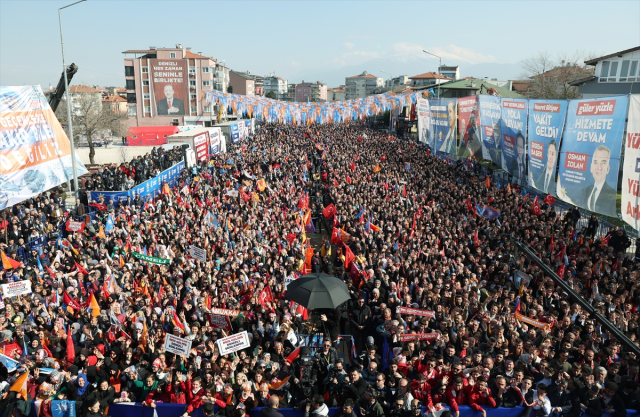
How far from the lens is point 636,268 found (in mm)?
10195

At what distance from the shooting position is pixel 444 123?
2362 centimetres

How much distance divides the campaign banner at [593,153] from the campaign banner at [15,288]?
40.9ft

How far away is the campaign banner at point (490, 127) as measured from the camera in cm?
1689

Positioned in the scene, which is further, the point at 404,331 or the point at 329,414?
the point at 404,331

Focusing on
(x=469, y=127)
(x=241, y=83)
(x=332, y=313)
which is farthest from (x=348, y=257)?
(x=241, y=83)

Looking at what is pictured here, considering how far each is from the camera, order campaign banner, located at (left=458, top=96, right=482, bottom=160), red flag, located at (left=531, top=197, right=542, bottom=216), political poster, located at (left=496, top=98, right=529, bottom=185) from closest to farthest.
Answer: red flag, located at (left=531, top=197, right=542, bottom=216), political poster, located at (left=496, top=98, right=529, bottom=185), campaign banner, located at (left=458, top=96, right=482, bottom=160)

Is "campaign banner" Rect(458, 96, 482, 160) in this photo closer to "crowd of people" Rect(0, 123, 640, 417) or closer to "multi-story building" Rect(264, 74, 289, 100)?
"crowd of people" Rect(0, 123, 640, 417)

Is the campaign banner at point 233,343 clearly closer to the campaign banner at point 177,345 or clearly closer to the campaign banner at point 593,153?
the campaign banner at point 177,345

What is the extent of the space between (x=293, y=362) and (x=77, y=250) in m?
7.52

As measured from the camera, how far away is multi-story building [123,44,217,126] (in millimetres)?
68438

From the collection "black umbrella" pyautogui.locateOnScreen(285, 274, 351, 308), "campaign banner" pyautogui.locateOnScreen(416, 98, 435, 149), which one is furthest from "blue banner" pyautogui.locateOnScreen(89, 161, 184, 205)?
"campaign banner" pyautogui.locateOnScreen(416, 98, 435, 149)

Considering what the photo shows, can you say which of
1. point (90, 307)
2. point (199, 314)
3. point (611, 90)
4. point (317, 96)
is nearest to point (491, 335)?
point (199, 314)

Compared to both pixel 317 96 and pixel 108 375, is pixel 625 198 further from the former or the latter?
pixel 317 96

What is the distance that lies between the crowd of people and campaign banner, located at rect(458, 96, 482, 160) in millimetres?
4690
